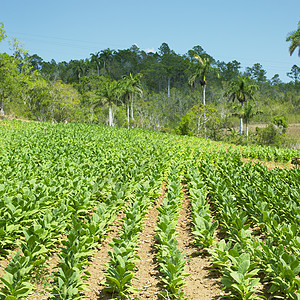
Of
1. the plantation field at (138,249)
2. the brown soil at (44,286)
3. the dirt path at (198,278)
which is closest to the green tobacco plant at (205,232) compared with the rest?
the plantation field at (138,249)

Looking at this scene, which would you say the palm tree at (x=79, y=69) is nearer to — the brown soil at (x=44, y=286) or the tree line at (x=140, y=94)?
the tree line at (x=140, y=94)

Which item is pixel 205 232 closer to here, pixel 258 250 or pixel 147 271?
pixel 258 250

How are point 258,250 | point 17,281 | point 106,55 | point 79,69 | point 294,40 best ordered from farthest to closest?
1. point 106,55
2. point 79,69
3. point 294,40
4. point 258,250
5. point 17,281

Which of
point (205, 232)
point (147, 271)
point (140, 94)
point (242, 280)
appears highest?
point (140, 94)

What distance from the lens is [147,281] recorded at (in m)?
4.21

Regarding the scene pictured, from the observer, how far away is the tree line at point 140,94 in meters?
37.4

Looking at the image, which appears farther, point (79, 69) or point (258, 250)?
point (79, 69)

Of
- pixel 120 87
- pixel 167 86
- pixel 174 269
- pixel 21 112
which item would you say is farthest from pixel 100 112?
pixel 174 269

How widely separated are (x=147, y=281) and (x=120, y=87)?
41.1m

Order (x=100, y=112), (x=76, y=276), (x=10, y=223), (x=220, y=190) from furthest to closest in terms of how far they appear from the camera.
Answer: (x=100, y=112), (x=220, y=190), (x=10, y=223), (x=76, y=276)

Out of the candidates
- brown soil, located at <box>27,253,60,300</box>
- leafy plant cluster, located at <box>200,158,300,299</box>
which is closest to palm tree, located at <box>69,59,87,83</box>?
leafy plant cluster, located at <box>200,158,300,299</box>

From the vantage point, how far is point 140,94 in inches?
1751

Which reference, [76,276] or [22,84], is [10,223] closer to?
[76,276]

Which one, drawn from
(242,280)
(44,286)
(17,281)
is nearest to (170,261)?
(242,280)
